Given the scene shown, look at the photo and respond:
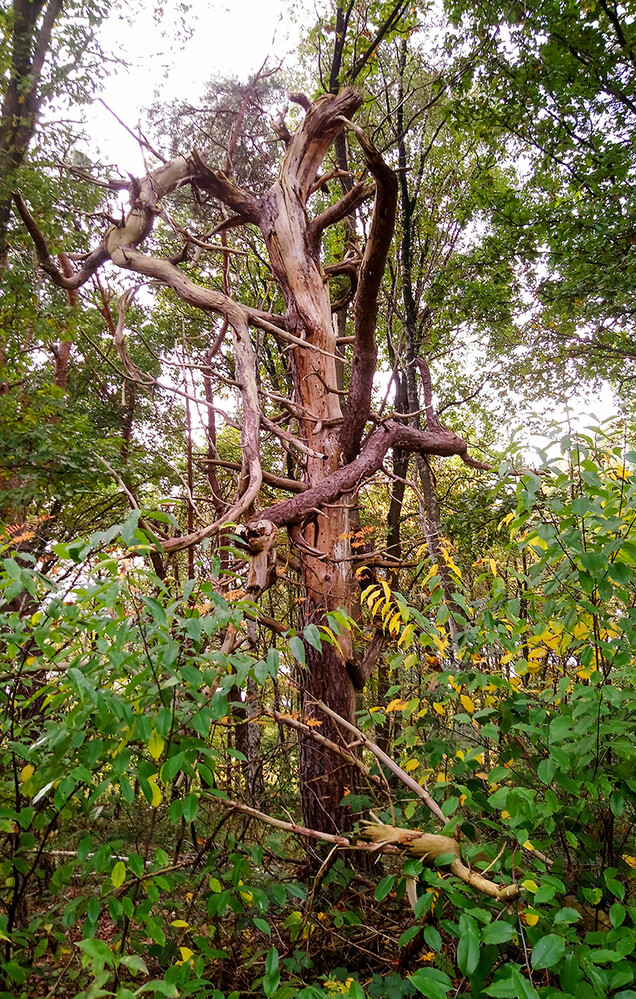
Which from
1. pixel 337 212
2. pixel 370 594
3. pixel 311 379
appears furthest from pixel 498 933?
pixel 337 212

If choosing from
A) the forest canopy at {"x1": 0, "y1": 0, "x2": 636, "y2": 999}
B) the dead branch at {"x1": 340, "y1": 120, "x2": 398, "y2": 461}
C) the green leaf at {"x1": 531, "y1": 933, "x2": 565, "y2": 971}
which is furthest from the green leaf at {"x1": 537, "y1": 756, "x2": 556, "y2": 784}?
the dead branch at {"x1": 340, "y1": 120, "x2": 398, "y2": 461}

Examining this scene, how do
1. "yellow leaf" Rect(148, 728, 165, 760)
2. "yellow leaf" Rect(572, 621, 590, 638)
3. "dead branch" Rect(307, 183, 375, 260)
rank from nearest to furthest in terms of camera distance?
"yellow leaf" Rect(148, 728, 165, 760)
"yellow leaf" Rect(572, 621, 590, 638)
"dead branch" Rect(307, 183, 375, 260)

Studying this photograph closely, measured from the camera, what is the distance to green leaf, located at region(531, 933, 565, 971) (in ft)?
4.13

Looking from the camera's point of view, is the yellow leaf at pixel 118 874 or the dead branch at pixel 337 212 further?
the dead branch at pixel 337 212

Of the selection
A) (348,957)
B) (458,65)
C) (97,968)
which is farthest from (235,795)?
(458,65)

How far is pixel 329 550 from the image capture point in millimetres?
4531

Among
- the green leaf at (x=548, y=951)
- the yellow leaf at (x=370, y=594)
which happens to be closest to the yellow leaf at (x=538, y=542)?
the yellow leaf at (x=370, y=594)

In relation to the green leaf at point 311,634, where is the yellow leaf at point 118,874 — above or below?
below

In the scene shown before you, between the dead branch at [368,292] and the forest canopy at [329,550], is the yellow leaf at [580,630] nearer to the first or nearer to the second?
the forest canopy at [329,550]

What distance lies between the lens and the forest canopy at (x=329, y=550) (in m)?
1.56

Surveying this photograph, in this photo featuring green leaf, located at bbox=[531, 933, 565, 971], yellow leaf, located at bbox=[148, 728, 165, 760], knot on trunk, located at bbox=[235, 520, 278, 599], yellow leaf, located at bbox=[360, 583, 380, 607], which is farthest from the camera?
knot on trunk, located at bbox=[235, 520, 278, 599]

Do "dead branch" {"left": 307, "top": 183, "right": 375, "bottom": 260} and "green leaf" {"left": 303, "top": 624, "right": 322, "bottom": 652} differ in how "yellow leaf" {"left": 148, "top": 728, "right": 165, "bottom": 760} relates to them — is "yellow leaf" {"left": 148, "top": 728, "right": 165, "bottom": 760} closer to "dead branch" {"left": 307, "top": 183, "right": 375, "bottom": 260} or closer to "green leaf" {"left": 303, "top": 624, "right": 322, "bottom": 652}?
"green leaf" {"left": 303, "top": 624, "right": 322, "bottom": 652}

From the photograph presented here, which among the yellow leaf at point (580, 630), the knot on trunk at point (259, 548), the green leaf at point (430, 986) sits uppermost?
the knot on trunk at point (259, 548)

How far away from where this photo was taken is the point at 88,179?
478 centimetres
